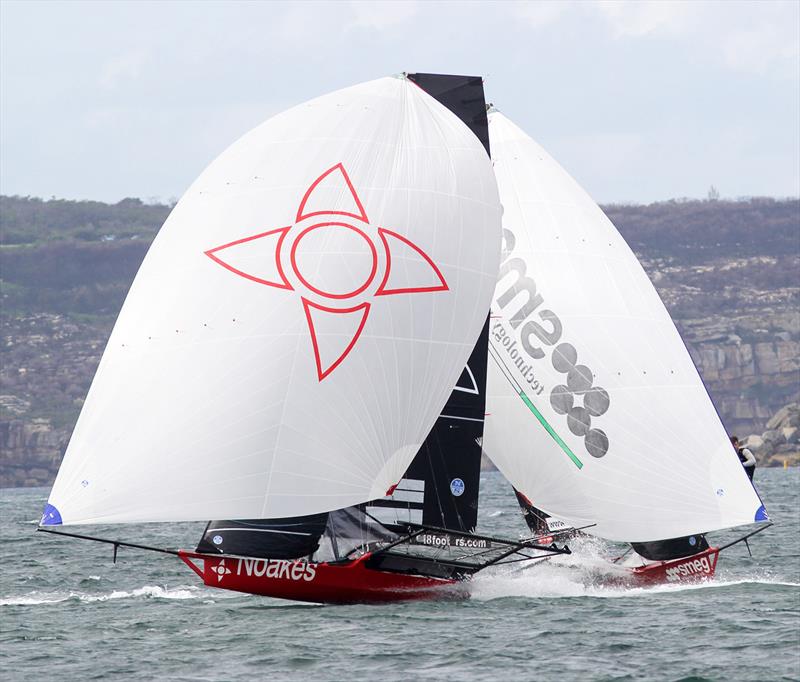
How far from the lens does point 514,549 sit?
17.1 m

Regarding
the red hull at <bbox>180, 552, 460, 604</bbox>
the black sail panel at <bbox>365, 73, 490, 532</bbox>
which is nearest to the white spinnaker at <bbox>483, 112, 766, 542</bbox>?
the black sail panel at <bbox>365, 73, 490, 532</bbox>

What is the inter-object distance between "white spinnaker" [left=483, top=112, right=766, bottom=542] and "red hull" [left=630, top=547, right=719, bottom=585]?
50 cm

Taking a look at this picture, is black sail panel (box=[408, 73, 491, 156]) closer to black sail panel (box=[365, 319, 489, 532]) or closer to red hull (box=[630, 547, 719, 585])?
black sail panel (box=[365, 319, 489, 532])

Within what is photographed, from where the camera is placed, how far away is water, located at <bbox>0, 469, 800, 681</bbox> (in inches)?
517

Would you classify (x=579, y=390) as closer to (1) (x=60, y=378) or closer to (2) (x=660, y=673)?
(2) (x=660, y=673)

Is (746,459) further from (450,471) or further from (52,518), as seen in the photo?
(52,518)

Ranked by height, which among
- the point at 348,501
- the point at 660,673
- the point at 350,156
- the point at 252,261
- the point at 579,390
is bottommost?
→ the point at 660,673

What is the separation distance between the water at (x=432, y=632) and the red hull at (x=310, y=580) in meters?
0.19

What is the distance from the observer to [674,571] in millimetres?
18844

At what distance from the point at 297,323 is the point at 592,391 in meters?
4.67

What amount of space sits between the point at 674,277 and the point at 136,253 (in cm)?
5623

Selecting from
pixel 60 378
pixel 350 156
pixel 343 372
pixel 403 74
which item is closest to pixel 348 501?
pixel 343 372

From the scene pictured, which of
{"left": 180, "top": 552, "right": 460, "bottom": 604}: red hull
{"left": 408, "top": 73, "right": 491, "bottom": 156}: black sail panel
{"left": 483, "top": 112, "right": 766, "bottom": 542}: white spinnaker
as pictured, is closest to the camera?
{"left": 180, "top": 552, "right": 460, "bottom": 604}: red hull

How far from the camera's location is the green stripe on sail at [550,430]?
1881cm
